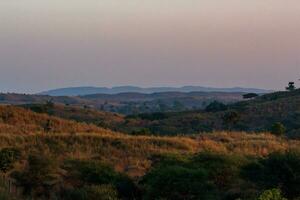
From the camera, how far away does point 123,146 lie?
26453 millimetres

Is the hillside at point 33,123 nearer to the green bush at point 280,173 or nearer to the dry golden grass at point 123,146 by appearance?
the dry golden grass at point 123,146

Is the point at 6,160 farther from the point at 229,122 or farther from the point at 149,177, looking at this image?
the point at 229,122

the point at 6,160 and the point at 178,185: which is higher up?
the point at 6,160

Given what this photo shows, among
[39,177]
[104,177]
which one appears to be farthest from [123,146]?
[39,177]

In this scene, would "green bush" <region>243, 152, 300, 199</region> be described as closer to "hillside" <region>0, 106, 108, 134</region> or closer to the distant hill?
"hillside" <region>0, 106, 108, 134</region>

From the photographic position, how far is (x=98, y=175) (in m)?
17.6

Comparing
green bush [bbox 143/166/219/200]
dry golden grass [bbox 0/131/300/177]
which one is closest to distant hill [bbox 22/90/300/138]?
dry golden grass [bbox 0/131/300/177]

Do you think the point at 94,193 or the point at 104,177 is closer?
the point at 94,193

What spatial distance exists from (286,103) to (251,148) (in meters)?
32.7

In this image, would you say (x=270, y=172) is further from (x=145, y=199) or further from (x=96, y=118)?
(x=96, y=118)

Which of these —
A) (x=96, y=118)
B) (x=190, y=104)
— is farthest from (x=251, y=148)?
(x=190, y=104)

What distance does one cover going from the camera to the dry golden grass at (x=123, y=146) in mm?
24109

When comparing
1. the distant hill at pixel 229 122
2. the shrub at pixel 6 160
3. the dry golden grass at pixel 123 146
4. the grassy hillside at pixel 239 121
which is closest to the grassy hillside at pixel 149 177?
the shrub at pixel 6 160

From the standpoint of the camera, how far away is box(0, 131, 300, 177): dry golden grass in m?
24.1
